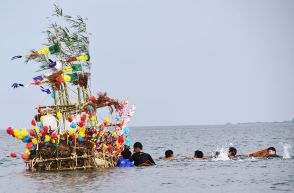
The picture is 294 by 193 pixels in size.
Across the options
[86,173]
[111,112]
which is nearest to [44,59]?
[111,112]

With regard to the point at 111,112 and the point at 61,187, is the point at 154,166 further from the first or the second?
the point at 61,187

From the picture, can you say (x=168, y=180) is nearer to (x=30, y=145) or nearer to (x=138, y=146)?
(x=138, y=146)

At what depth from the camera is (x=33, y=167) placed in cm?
2769

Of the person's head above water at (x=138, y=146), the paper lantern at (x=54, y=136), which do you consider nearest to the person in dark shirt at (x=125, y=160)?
the person's head above water at (x=138, y=146)

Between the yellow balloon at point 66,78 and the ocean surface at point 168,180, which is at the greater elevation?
the yellow balloon at point 66,78

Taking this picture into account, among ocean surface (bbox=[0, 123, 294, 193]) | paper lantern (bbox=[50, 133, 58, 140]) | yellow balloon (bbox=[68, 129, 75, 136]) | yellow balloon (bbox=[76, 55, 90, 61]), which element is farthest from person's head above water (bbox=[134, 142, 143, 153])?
yellow balloon (bbox=[76, 55, 90, 61])

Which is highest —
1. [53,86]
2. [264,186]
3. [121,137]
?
[53,86]

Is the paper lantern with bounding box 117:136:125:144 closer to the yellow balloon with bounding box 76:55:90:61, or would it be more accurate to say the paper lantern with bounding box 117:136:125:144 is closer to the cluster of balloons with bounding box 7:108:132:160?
the cluster of balloons with bounding box 7:108:132:160

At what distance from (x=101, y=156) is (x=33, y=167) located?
3.10 metres

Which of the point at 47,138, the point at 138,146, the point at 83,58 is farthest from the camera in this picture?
the point at 83,58

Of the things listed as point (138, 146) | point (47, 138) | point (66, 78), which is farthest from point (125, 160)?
point (66, 78)

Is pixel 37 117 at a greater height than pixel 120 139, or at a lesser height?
greater

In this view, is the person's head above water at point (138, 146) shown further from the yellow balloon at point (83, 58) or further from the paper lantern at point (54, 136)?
the yellow balloon at point (83, 58)

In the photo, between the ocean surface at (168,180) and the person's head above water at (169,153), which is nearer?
the ocean surface at (168,180)
